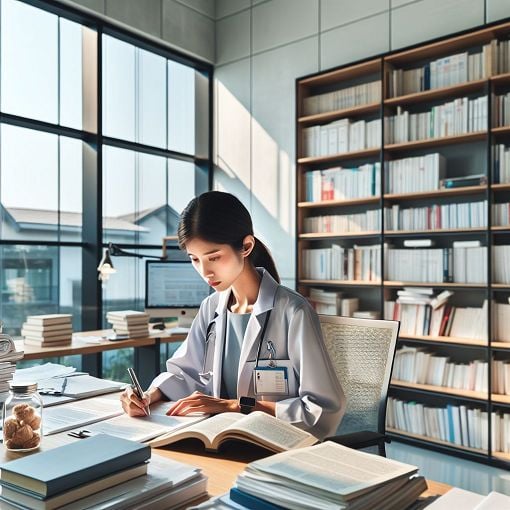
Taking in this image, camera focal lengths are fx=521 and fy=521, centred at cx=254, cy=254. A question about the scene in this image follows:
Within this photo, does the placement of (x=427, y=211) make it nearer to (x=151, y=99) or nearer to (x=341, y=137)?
(x=341, y=137)

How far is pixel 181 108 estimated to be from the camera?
16.4 ft

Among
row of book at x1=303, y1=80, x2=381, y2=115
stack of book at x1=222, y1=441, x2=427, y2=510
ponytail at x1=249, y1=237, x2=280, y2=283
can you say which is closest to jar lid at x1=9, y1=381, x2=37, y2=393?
stack of book at x1=222, y1=441, x2=427, y2=510

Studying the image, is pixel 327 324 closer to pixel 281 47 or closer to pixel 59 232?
pixel 59 232

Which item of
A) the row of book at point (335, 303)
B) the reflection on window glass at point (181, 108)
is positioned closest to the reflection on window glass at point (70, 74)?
the reflection on window glass at point (181, 108)

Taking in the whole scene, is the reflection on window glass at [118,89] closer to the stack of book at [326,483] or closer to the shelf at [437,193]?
the shelf at [437,193]

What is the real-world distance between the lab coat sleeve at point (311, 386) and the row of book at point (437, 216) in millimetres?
2143

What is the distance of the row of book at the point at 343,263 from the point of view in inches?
151

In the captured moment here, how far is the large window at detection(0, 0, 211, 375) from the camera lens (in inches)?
147

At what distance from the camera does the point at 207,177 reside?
5094 mm

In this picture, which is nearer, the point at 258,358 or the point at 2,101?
the point at 258,358

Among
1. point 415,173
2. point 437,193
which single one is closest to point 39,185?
point 415,173

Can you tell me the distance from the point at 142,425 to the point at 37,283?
281 cm

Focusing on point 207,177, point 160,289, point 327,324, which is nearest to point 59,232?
point 160,289

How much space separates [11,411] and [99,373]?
3.02 metres
